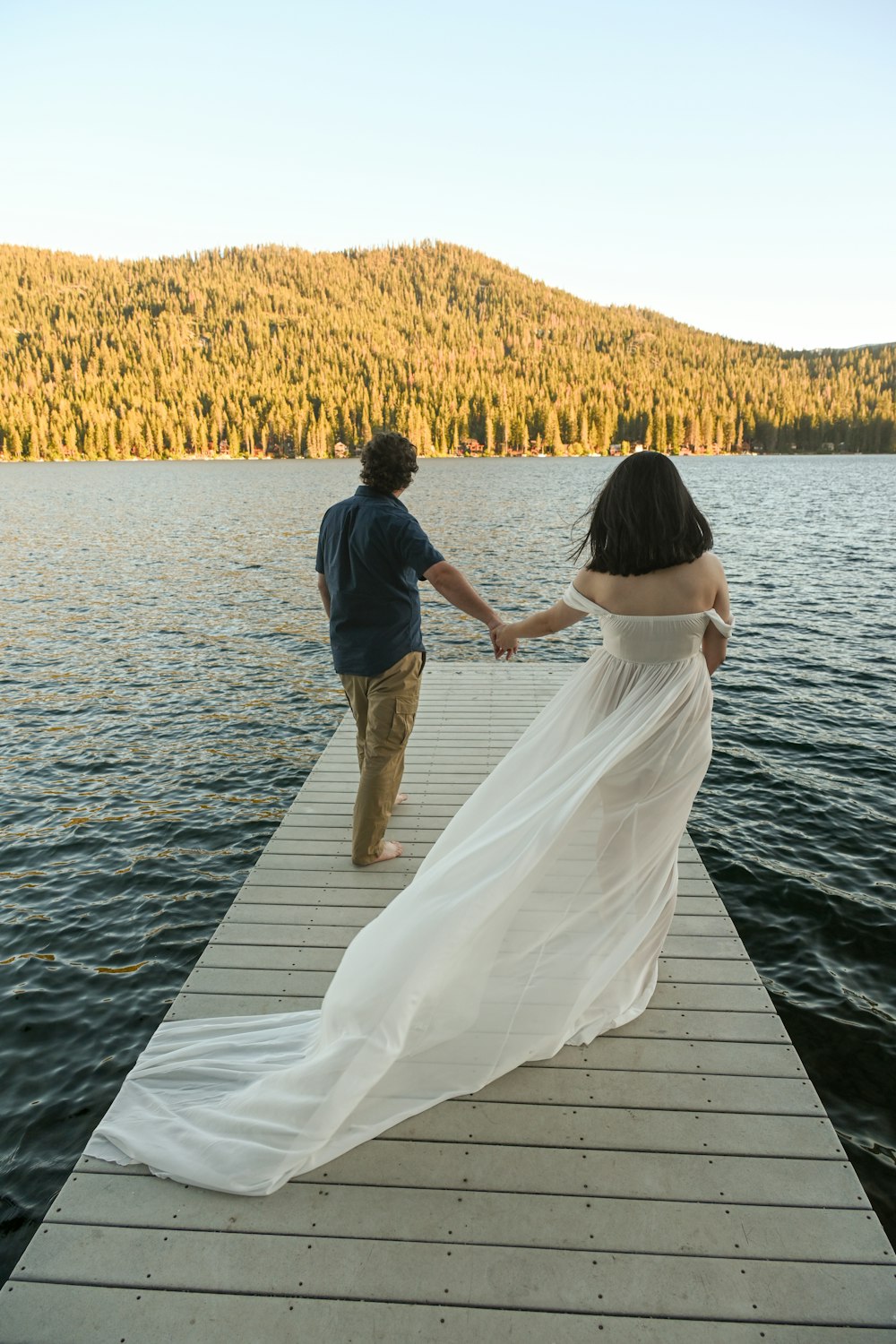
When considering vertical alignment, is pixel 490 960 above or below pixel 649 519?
below

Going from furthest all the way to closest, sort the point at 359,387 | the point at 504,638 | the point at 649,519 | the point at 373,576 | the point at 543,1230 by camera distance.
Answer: the point at 359,387 → the point at 373,576 → the point at 504,638 → the point at 649,519 → the point at 543,1230

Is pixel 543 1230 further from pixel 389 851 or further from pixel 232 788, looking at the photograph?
pixel 232 788

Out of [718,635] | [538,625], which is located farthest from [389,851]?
[718,635]

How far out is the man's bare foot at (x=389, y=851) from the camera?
17.0ft

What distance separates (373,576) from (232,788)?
4691mm

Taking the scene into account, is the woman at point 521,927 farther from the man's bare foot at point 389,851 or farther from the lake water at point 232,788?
the man's bare foot at point 389,851

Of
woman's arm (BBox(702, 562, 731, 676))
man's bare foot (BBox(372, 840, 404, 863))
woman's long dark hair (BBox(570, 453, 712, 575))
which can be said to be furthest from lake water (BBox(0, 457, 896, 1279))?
woman's long dark hair (BBox(570, 453, 712, 575))

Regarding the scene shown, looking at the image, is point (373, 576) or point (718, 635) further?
point (373, 576)

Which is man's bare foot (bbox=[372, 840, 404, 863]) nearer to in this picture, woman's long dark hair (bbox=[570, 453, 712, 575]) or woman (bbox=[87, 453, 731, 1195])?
woman (bbox=[87, 453, 731, 1195])

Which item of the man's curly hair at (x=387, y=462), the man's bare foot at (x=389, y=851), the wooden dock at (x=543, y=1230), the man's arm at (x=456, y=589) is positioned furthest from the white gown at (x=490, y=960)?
the man's bare foot at (x=389, y=851)

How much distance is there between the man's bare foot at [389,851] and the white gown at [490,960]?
180 cm

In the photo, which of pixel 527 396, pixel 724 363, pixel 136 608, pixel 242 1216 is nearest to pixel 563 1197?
pixel 242 1216

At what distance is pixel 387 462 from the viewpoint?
4.39 metres

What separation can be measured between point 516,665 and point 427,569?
642cm
